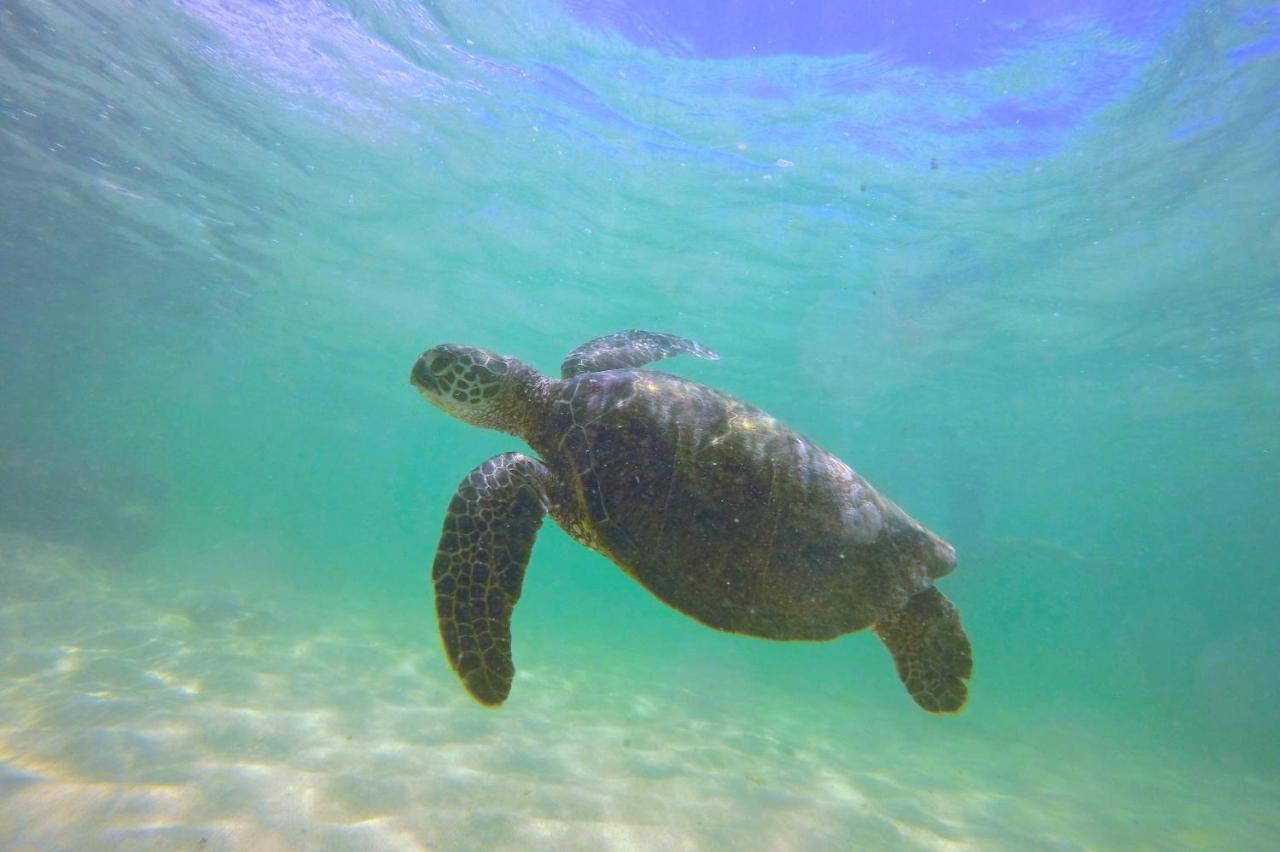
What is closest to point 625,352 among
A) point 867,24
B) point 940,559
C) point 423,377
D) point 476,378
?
point 476,378

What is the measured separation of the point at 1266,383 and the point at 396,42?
1305 inches

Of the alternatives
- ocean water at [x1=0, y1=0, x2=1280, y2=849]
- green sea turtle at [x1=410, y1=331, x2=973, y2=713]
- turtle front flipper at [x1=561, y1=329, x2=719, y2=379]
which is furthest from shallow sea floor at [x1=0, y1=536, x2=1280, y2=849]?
turtle front flipper at [x1=561, y1=329, x2=719, y2=379]

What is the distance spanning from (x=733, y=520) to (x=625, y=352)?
2.75 metres

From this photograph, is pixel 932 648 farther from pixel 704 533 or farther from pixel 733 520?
pixel 704 533

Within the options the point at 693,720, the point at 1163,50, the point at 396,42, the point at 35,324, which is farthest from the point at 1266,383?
the point at 35,324

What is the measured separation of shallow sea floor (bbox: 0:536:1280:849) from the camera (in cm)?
543

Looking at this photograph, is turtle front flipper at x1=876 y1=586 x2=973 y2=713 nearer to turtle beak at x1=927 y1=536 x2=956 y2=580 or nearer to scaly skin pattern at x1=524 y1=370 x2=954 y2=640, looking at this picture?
turtle beak at x1=927 y1=536 x2=956 y2=580

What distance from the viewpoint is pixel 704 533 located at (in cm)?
369

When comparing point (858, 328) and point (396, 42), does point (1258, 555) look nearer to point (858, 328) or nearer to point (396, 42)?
point (858, 328)

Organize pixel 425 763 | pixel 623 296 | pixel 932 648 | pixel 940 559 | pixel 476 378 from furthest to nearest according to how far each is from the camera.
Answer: pixel 623 296 → pixel 425 763 → pixel 476 378 → pixel 932 648 → pixel 940 559

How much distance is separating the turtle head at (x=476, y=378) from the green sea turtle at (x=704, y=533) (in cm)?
58

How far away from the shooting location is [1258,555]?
235 ft

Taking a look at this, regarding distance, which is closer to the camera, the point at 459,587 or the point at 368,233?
the point at 459,587

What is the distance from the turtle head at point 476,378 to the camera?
15.7 feet
